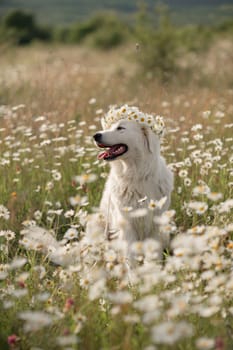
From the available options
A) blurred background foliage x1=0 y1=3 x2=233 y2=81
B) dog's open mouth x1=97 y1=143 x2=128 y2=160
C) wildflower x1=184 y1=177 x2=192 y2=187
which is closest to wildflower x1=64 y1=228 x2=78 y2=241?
dog's open mouth x1=97 y1=143 x2=128 y2=160

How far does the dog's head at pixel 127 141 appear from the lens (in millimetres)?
3760

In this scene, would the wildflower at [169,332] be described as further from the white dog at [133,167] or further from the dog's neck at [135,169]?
the dog's neck at [135,169]

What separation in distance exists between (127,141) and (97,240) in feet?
5.17

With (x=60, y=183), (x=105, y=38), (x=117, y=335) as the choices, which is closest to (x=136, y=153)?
(x=60, y=183)

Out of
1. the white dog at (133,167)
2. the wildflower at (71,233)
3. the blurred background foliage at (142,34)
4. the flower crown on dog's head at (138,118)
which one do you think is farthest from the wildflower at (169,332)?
the blurred background foliage at (142,34)

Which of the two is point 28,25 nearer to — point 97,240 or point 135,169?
point 135,169

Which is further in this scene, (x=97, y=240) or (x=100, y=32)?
(x=100, y=32)

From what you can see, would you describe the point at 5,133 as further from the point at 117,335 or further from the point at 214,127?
the point at 117,335

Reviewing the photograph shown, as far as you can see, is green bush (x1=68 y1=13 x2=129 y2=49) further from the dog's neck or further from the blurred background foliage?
the dog's neck

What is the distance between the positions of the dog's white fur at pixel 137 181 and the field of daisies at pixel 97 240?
20 cm

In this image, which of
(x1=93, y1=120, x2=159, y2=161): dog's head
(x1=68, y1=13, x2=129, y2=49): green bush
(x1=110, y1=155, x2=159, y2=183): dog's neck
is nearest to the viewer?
(x1=93, y1=120, x2=159, y2=161): dog's head

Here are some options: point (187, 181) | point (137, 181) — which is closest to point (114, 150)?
point (137, 181)

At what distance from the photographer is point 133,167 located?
400cm

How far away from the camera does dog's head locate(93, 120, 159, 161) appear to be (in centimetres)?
376
